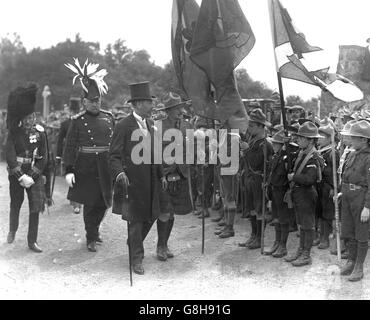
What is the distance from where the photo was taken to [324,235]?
7.33 m

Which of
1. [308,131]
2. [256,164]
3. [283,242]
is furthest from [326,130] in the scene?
[283,242]

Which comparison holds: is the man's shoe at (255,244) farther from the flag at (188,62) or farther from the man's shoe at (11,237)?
the man's shoe at (11,237)

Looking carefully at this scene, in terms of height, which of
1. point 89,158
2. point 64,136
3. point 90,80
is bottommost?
point 89,158

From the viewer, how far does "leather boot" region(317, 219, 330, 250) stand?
7230 millimetres

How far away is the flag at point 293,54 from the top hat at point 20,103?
359 cm

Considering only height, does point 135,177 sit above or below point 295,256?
above

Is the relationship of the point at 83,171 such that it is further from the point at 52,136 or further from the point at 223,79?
the point at 52,136

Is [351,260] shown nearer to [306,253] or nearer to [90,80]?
[306,253]

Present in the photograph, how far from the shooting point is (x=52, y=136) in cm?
1638

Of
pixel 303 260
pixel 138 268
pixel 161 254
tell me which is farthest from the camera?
pixel 161 254

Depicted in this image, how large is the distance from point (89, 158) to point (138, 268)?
6.39 feet

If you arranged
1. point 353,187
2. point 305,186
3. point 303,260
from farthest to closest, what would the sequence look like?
point 305,186
point 303,260
point 353,187

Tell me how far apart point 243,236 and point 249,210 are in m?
0.84

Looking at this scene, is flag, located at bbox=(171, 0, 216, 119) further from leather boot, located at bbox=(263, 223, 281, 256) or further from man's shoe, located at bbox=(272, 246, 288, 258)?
man's shoe, located at bbox=(272, 246, 288, 258)
